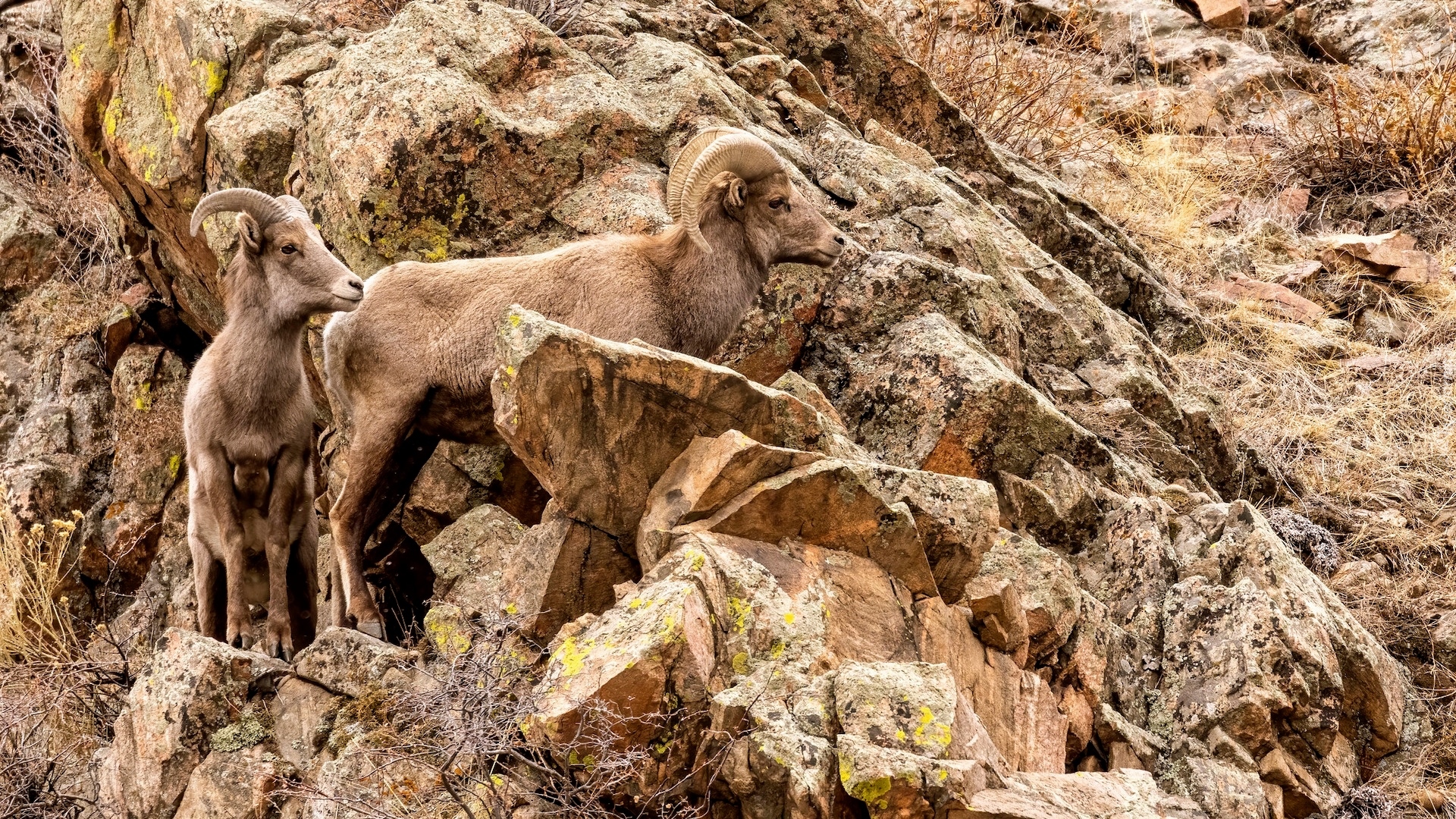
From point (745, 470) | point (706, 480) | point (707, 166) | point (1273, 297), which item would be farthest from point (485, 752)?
point (1273, 297)

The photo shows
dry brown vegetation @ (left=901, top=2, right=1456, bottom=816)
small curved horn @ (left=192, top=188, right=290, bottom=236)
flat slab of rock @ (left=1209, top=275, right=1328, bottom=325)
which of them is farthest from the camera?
flat slab of rock @ (left=1209, top=275, right=1328, bottom=325)

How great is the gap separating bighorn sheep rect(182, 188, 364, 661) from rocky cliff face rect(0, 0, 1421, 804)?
1.46ft

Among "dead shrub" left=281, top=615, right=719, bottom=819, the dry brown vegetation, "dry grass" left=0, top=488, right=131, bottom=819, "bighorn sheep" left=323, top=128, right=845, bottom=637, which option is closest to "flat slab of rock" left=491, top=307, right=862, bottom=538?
"dead shrub" left=281, top=615, right=719, bottom=819

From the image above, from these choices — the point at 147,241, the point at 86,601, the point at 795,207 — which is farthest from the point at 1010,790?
the point at 147,241

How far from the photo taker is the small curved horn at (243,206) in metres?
6.87

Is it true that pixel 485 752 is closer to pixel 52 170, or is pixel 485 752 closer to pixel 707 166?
pixel 707 166

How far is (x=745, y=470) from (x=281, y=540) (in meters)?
2.77

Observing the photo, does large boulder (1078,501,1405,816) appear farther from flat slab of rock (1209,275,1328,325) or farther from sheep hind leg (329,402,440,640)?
flat slab of rock (1209,275,1328,325)

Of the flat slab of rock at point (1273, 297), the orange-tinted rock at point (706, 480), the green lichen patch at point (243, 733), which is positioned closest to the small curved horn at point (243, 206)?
the green lichen patch at point (243, 733)

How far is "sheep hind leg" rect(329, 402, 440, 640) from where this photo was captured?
263 inches

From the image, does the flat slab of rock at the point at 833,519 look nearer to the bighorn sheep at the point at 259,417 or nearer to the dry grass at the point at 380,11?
the bighorn sheep at the point at 259,417

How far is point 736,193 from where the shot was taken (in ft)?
23.9

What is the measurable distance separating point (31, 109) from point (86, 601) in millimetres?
4740

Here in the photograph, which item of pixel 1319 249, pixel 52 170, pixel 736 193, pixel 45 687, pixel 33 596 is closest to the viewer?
pixel 45 687
